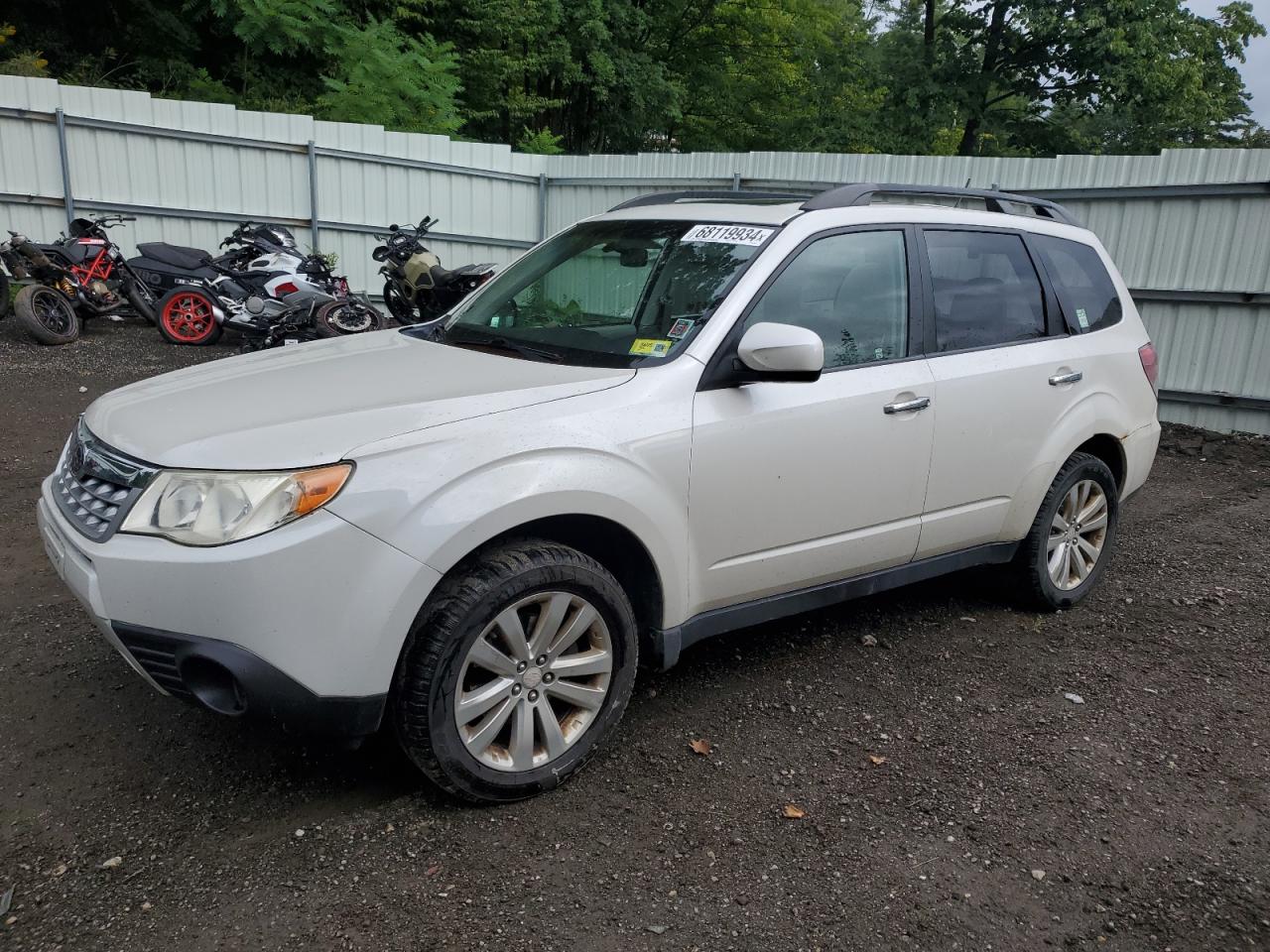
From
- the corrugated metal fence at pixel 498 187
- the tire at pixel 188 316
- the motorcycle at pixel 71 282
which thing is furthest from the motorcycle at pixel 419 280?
the motorcycle at pixel 71 282

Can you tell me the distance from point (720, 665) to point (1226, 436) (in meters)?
7.04

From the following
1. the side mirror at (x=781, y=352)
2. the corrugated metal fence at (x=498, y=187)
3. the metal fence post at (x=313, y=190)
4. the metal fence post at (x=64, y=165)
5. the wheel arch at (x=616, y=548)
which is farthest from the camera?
the metal fence post at (x=313, y=190)

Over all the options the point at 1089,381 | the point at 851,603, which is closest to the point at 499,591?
the point at 851,603

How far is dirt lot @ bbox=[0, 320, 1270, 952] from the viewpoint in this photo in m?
2.55

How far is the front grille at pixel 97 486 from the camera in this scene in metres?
2.69

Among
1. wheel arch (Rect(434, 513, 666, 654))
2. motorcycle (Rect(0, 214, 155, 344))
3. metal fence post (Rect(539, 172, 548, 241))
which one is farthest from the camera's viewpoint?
metal fence post (Rect(539, 172, 548, 241))

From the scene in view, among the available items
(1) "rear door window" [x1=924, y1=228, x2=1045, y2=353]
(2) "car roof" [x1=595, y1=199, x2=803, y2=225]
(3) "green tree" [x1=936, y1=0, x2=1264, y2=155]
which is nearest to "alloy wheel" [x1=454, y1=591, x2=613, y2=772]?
(2) "car roof" [x1=595, y1=199, x2=803, y2=225]

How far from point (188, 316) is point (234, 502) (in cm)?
899

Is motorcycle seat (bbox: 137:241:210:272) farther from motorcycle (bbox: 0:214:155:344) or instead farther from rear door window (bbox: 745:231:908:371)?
rear door window (bbox: 745:231:908:371)

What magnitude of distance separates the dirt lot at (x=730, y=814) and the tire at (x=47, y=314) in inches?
251

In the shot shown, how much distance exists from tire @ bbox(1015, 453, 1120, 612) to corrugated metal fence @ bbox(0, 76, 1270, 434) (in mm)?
5323

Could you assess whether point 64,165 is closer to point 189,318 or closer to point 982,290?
point 189,318

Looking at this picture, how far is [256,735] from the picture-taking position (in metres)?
3.34

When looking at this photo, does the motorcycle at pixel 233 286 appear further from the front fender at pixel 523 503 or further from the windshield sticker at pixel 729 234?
the front fender at pixel 523 503
